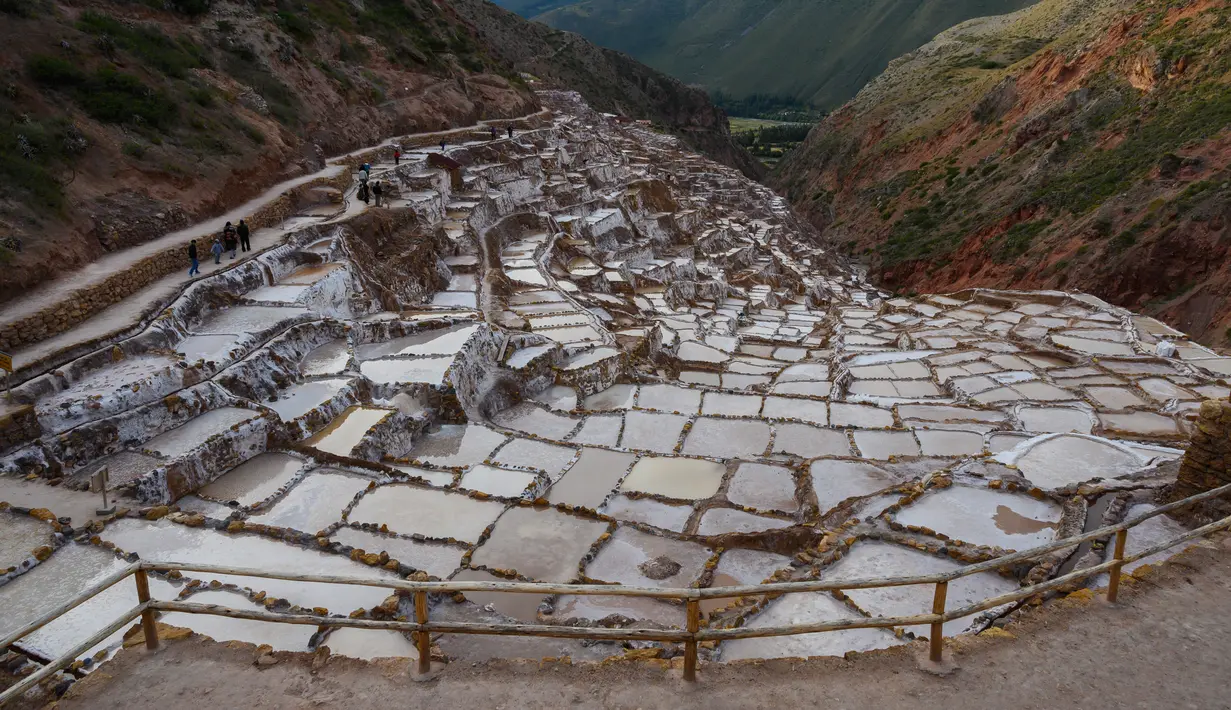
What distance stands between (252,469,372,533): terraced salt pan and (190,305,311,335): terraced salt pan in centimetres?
401

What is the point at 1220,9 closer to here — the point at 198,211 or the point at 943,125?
the point at 943,125

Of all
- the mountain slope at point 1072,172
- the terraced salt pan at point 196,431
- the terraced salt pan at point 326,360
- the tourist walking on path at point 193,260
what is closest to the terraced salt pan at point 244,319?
the terraced salt pan at point 326,360

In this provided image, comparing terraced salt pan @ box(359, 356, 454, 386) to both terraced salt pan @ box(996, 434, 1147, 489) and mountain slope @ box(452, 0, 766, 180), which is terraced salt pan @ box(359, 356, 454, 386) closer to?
terraced salt pan @ box(996, 434, 1147, 489)

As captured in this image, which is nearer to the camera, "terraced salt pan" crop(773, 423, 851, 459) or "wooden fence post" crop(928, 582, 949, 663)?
"wooden fence post" crop(928, 582, 949, 663)

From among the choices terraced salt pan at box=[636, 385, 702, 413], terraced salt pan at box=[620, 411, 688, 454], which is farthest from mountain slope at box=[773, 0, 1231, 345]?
terraced salt pan at box=[620, 411, 688, 454]

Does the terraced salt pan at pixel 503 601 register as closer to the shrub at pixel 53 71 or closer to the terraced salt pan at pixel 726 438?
the terraced salt pan at pixel 726 438

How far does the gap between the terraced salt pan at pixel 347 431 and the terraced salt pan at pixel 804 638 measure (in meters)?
5.81

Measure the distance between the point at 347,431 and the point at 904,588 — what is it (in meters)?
7.32

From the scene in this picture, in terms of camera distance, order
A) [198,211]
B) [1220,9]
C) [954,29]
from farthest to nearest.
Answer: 1. [954,29]
2. [1220,9]
3. [198,211]

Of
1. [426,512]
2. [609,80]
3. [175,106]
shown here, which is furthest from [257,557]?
[609,80]

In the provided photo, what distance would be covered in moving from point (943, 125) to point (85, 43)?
49118 mm

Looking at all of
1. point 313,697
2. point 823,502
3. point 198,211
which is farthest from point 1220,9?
point 313,697

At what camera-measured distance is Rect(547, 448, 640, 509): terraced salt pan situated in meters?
9.58

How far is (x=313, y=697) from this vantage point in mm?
4438
